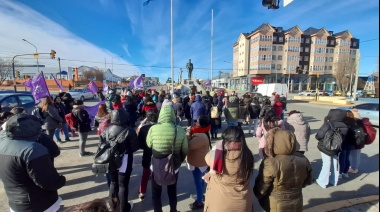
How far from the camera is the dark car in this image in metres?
8.32

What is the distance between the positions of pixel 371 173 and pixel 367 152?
6.20 ft

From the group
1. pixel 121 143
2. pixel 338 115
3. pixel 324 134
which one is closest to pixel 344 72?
pixel 338 115

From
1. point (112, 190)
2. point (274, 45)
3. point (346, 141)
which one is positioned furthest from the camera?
point (274, 45)

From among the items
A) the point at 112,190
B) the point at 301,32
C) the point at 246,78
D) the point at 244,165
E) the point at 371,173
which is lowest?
the point at 371,173

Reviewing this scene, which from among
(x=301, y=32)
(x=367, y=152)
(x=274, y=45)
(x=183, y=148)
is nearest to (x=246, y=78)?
(x=274, y=45)

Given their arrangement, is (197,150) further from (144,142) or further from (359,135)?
(359,135)

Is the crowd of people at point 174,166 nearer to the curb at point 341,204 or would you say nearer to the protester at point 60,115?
the curb at point 341,204

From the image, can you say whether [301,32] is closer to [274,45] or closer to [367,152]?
[274,45]

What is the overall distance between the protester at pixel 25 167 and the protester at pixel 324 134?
463 cm

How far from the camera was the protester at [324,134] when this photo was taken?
3.96 meters

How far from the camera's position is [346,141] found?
4.36 meters

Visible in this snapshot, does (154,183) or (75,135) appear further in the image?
(75,135)

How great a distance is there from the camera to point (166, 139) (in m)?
2.83

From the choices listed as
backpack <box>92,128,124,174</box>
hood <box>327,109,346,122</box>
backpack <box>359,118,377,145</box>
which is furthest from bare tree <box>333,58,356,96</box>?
backpack <box>92,128,124,174</box>
